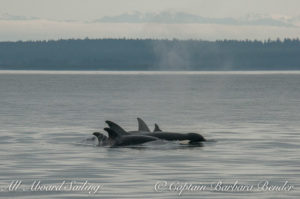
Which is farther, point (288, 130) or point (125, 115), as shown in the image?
point (125, 115)

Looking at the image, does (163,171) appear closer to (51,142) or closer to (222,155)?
(222,155)

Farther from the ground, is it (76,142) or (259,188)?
(76,142)

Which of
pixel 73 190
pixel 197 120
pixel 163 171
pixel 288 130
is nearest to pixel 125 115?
pixel 197 120

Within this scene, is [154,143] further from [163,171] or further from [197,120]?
[197,120]

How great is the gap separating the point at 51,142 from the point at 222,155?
348 inches

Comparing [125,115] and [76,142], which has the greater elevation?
[125,115]

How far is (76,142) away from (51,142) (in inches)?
40.0

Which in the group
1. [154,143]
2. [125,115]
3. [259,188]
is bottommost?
[259,188]

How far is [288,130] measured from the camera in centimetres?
4650

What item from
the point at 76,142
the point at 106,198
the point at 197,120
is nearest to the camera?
the point at 106,198

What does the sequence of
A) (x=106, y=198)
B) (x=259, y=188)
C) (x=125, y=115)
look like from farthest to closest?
(x=125, y=115), (x=259, y=188), (x=106, y=198)

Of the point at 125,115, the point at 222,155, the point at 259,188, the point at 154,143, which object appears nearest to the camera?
the point at 259,188

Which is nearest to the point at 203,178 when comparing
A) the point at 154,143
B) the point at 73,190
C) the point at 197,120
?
the point at 73,190

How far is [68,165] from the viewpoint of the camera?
29.0 metres
